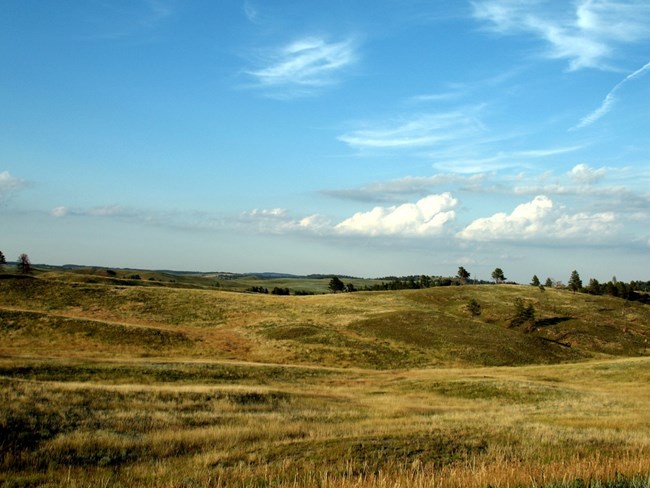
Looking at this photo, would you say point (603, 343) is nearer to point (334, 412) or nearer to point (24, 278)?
point (334, 412)

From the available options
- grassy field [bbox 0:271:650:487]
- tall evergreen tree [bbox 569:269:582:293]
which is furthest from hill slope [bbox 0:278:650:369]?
tall evergreen tree [bbox 569:269:582:293]

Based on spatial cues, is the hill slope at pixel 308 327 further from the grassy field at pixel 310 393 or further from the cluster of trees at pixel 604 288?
the cluster of trees at pixel 604 288

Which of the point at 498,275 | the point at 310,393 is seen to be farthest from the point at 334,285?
the point at 310,393

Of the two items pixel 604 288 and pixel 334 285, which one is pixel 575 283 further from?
pixel 334 285

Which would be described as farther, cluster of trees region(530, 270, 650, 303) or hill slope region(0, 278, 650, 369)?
cluster of trees region(530, 270, 650, 303)

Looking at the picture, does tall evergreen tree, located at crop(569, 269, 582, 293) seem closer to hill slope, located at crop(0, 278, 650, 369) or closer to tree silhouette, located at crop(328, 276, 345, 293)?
hill slope, located at crop(0, 278, 650, 369)

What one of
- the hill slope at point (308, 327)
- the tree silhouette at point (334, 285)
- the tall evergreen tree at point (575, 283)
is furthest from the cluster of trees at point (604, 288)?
the tree silhouette at point (334, 285)

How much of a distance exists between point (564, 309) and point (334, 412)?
9706 cm

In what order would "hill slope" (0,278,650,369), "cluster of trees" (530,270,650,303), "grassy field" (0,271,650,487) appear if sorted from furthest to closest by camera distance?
"cluster of trees" (530,270,650,303), "hill slope" (0,278,650,369), "grassy field" (0,271,650,487)

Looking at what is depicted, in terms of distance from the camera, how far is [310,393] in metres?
33.6

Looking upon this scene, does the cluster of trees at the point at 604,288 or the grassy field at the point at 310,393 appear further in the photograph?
the cluster of trees at the point at 604,288

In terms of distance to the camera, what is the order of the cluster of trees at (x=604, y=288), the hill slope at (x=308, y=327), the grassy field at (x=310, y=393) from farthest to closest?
the cluster of trees at (x=604, y=288) → the hill slope at (x=308, y=327) → the grassy field at (x=310, y=393)

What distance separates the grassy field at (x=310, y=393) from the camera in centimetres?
1167

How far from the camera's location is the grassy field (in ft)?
38.3
